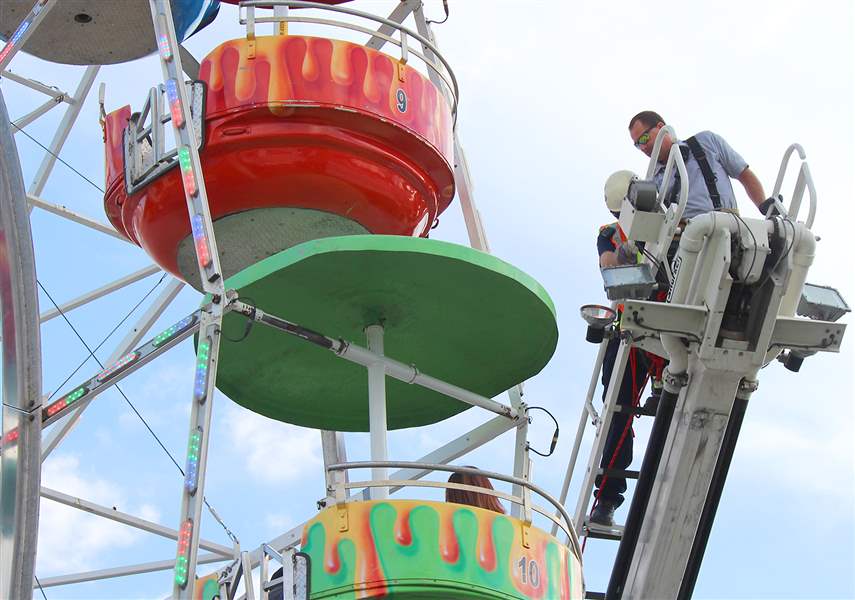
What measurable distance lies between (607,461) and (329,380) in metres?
3.94

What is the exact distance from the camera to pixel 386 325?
63.6 ft

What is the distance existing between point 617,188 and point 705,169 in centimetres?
98

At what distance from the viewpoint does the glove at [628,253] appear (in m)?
16.5

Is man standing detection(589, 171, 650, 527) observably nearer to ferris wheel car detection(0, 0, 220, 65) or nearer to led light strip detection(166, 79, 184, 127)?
led light strip detection(166, 79, 184, 127)

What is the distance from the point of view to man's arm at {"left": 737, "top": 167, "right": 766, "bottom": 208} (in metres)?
17.2

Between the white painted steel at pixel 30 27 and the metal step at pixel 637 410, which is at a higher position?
the white painted steel at pixel 30 27

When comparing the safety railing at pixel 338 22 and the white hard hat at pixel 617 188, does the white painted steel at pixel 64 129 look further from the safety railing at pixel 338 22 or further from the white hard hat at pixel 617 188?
the white hard hat at pixel 617 188

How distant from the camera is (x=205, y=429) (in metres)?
15.4

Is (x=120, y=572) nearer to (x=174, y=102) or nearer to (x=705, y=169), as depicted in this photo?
(x=174, y=102)

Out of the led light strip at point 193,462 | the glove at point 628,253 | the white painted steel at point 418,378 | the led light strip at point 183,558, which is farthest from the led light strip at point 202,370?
the glove at point 628,253

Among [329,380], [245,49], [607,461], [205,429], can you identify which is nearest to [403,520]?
[205,429]

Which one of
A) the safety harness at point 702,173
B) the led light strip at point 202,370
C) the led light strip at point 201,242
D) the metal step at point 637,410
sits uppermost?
the safety harness at point 702,173

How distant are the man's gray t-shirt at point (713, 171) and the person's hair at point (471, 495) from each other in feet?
11.3

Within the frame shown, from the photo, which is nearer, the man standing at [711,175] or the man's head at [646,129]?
the man standing at [711,175]
